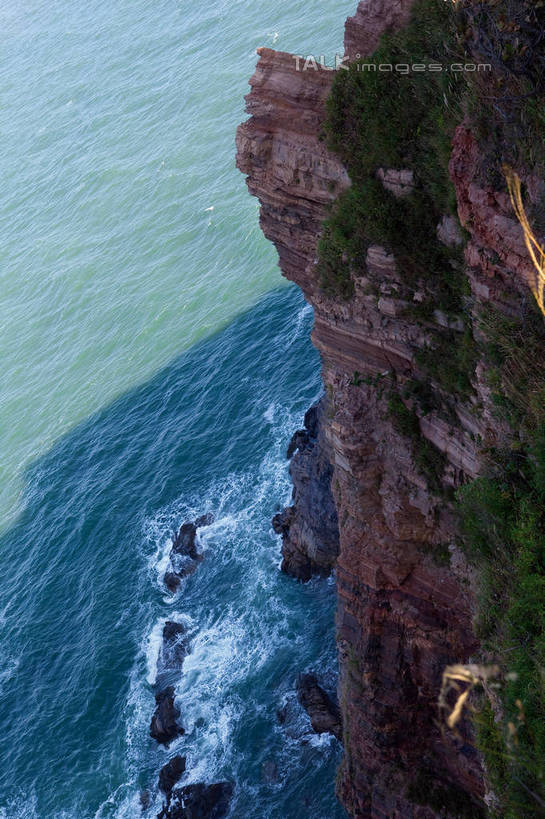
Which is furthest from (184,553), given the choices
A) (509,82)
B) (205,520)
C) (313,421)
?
(509,82)

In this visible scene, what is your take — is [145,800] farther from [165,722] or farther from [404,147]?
[404,147]

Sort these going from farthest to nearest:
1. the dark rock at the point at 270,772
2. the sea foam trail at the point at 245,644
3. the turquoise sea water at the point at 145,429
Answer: the turquoise sea water at the point at 145,429 → the sea foam trail at the point at 245,644 → the dark rock at the point at 270,772

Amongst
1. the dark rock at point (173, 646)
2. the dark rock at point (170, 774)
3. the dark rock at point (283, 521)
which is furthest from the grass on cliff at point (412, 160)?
the dark rock at point (173, 646)

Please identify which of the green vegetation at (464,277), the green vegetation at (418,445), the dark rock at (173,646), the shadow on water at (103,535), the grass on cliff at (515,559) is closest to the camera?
the grass on cliff at (515,559)

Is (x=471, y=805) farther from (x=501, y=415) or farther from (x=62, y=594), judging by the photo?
(x=62, y=594)

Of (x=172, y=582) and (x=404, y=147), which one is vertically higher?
(x=404, y=147)

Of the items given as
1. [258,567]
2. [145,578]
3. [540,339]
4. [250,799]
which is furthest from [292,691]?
[540,339]

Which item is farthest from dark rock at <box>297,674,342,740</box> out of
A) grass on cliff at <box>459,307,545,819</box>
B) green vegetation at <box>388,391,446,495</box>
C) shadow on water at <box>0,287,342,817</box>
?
grass on cliff at <box>459,307,545,819</box>

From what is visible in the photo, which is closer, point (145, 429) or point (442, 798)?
point (442, 798)

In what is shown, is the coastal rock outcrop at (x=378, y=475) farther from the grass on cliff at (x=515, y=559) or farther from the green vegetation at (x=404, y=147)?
the grass on cliff at (x=515, y=559)
